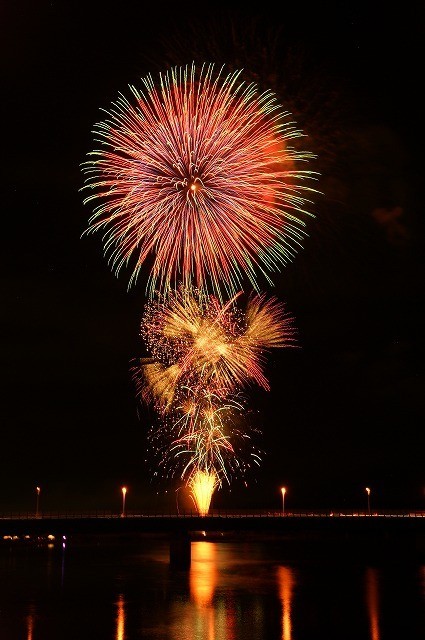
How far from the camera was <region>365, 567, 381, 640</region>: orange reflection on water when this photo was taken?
1935 inches

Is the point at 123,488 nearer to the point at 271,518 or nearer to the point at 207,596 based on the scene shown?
the point at 271,518

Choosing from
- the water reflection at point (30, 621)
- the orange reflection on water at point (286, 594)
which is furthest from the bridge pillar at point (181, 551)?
the water reflection at point (30, 621)

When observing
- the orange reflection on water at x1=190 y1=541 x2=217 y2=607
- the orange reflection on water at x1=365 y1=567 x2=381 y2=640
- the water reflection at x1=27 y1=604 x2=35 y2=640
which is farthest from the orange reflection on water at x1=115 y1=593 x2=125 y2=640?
the orange reflection on water at x1=365 y1=567 x2=381 y2=640

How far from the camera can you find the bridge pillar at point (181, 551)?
269 ft

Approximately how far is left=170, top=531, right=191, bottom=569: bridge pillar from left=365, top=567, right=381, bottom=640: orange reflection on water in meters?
18.4

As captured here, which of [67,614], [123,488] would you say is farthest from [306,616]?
[123,488]

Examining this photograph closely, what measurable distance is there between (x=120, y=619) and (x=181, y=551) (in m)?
30.2

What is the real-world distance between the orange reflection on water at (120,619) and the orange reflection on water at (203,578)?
18.2ft

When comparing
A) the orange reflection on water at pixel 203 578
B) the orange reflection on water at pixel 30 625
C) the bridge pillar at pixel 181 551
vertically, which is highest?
the bridge pillar at pixel 181 551

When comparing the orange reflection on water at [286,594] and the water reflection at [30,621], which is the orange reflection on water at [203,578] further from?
the water reflection at [30,621]

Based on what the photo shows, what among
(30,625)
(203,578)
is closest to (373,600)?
(203,578)

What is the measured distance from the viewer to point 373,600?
6088 centimetres

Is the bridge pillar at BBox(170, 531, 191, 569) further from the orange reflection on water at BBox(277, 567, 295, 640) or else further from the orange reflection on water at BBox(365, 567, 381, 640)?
the orange reflection on water at BBox(365, 567, 381, 640)

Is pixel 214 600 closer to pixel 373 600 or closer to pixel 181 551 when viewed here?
pixel 373 600
